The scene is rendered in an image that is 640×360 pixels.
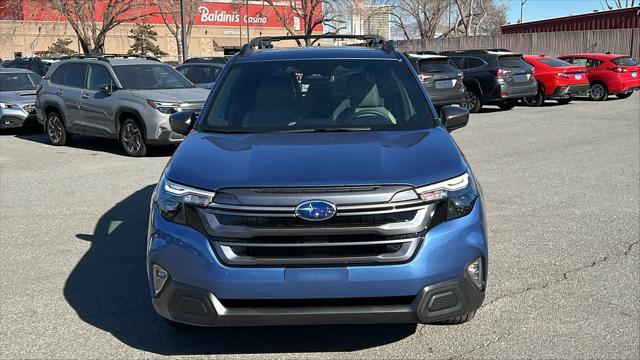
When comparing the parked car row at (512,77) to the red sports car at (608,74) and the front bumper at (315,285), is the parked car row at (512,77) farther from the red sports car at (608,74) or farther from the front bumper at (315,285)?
the front bumper at (315,285)

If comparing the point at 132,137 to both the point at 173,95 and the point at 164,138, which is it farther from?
the point at 173,95

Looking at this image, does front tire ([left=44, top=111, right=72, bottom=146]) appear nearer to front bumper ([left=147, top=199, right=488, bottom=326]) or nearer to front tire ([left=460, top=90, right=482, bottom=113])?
front bumper ([left=147, top=199, right=488, bottom=326])

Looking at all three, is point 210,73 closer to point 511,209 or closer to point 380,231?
point 511,209

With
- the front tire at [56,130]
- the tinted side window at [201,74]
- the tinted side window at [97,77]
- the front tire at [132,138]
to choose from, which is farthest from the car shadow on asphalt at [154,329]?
the tinted side window at [201,74]

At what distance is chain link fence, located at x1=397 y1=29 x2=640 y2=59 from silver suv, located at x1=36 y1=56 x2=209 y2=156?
24739 millimetres

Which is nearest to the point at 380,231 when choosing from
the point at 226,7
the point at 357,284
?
the point at 357,284

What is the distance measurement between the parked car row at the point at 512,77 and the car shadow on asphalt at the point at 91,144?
26.8ft

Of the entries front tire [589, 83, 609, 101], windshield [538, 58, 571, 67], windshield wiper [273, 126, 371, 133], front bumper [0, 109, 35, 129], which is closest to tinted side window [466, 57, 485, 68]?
windshield [538, 58, 571, 67]

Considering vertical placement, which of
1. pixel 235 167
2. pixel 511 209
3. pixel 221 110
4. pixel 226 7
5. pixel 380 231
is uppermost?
pixel 226 7

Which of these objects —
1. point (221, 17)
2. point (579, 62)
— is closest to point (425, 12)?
point (221, 17)

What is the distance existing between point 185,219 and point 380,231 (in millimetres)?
1013

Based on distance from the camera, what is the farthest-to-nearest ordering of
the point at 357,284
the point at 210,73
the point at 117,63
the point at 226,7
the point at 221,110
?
the point at 226,7, the point at 210,73, the point at 117,63, the point at 221,110, the point at 357,284

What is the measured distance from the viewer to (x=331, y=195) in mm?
3322

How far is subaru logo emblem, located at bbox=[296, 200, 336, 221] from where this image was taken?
329 centimetres
